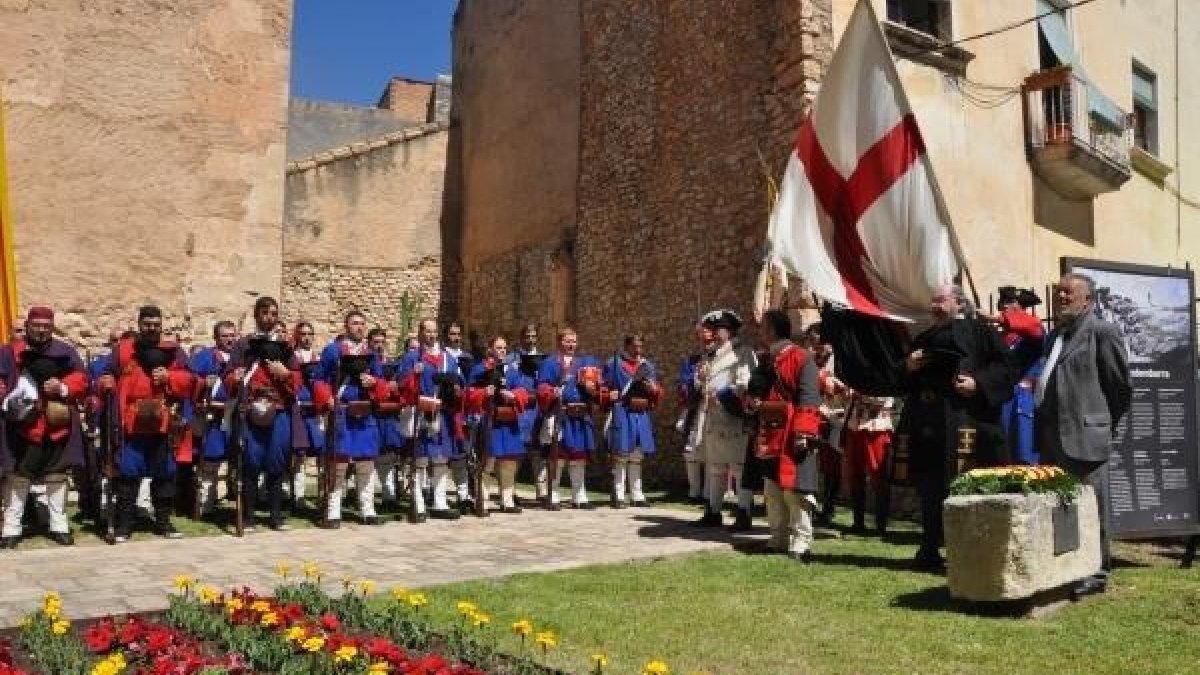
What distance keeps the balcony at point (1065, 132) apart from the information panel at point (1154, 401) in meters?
6.34

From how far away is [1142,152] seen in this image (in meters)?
16.0

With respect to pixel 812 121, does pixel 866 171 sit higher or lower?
lower

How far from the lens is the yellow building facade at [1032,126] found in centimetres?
1217

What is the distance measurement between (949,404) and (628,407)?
14.3 feet

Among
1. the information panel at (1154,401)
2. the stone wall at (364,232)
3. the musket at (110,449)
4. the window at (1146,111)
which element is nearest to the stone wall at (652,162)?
the stone wall at (364,232)

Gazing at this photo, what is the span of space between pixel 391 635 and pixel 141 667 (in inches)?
44.1

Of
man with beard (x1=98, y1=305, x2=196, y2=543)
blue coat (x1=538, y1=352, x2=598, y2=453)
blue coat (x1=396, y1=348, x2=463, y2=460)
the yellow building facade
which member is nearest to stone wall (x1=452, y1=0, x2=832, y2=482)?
the yellow building facade

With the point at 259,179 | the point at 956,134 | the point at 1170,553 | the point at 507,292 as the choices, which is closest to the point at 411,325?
the point at 507,292

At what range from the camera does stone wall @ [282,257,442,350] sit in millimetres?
18125

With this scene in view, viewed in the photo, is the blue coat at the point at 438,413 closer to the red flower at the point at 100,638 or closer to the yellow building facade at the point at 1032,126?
the red flower at the point at 100,638

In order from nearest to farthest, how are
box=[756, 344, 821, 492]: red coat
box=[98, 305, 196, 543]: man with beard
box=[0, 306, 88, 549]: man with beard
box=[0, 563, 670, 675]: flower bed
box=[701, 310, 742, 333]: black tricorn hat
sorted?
box=[0, 563, 670, 675]: flower bed, box=[756, 344, 821, 492]: red coat, box=[0, 306, 88, 549]: man with beard, box=[98, 305, 196, 543]: man with beard, box=[701, 310, 742, 333]: black tricorn hat

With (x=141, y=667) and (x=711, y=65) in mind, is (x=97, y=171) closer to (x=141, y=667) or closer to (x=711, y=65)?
(x=711, y=65)

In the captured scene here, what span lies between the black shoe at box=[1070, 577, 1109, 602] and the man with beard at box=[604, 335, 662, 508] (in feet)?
17.3

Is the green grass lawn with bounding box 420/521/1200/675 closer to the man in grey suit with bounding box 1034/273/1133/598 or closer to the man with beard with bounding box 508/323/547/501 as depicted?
the man in grey suit with bounding box 1034/273/1133/598
